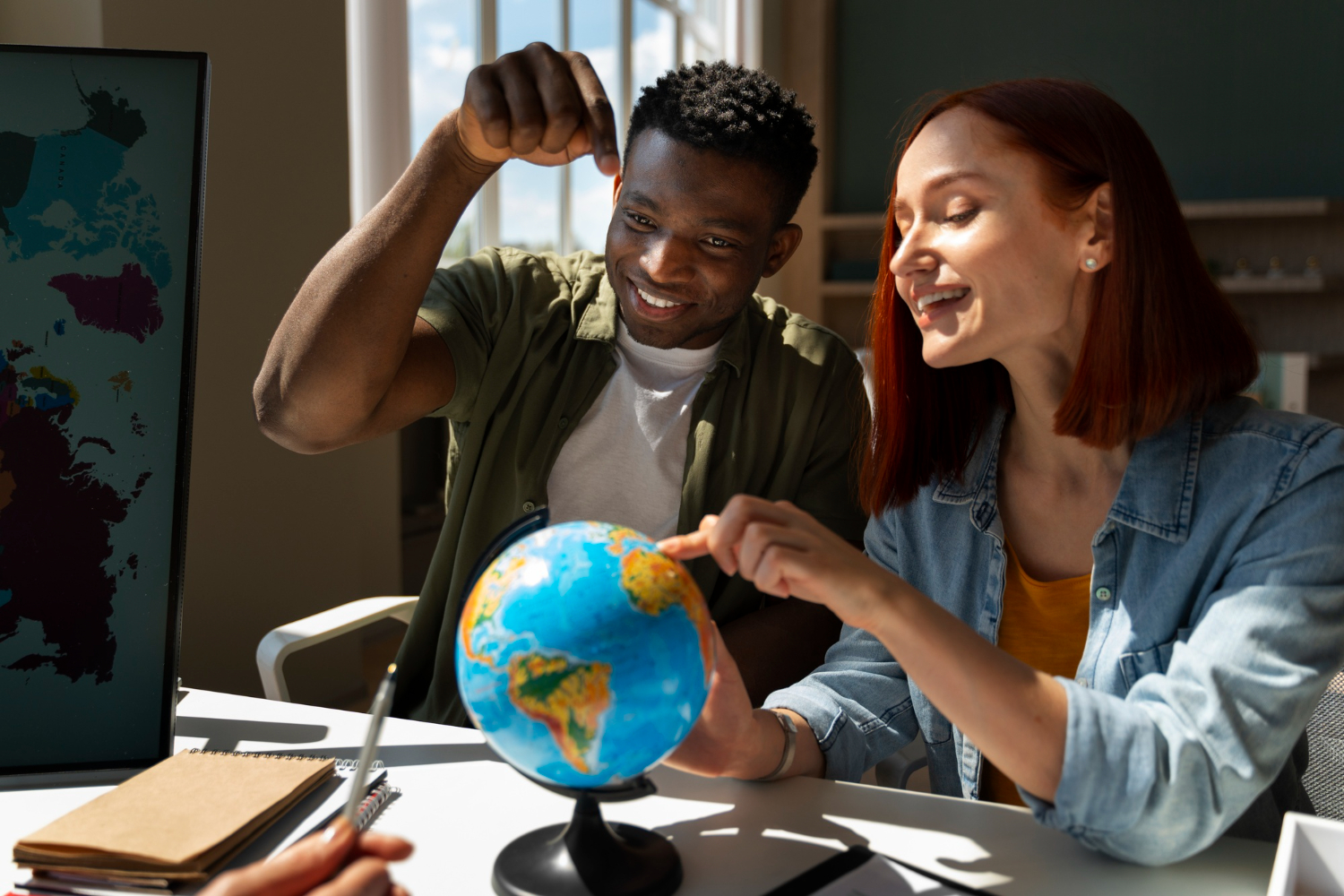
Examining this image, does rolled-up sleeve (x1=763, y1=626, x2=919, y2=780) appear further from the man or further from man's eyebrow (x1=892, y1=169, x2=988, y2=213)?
man's eyebrow (x1=892, y1=169, x2=988, y2=213)

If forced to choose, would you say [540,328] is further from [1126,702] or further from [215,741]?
[1126,702]

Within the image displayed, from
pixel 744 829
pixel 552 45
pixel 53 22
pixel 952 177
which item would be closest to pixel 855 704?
pixel 744 829

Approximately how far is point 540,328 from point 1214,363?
1.05 m

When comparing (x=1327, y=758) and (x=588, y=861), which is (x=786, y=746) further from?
(x=1327, y=758)

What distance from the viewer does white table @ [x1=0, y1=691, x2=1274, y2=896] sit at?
995 millimetres

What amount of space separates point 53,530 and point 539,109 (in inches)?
32.9

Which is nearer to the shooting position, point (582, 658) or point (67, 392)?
point (582, 658)

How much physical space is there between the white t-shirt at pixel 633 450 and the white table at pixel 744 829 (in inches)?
22.6

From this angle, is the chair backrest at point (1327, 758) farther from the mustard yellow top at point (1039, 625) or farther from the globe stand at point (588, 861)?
the globe stand at point (588, 861)

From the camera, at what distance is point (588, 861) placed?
3.12 feet

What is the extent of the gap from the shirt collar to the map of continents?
0.75 meters

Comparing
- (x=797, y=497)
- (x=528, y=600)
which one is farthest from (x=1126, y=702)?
(x=797, y=497)

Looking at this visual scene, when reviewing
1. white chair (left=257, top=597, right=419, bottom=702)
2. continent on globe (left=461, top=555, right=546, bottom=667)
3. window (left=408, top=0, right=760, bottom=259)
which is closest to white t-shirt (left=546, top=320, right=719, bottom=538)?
white chair (left=257, top=597, right=419, bottom=702)

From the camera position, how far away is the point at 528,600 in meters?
0.89
